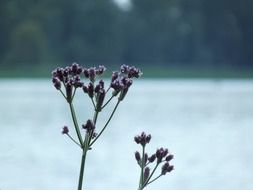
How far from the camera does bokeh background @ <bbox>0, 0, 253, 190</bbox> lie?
1023 centimetres

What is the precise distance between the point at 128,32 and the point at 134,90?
43268mm

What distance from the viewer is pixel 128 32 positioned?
272 ft

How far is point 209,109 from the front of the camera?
2370 cm

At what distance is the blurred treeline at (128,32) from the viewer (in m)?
76.7

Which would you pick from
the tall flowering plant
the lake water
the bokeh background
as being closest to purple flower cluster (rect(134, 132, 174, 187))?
the tall flowering plant

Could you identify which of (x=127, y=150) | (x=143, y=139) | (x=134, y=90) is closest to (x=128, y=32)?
(x=134, y=90)

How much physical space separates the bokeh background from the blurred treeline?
3.9 inches

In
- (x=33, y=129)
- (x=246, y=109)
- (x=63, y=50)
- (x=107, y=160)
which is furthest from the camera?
(x=63, y=50)

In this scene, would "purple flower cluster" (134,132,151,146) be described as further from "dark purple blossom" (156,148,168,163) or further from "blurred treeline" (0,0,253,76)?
"blurred treeline" (0,0,253,76)

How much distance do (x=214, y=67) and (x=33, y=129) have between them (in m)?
69.7

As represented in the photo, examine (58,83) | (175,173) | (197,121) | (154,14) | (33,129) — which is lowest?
(58,83)

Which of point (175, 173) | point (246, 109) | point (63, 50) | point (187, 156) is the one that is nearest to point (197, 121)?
point (246, 109)

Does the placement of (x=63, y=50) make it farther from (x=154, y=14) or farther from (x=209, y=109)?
(x=209, y=109)

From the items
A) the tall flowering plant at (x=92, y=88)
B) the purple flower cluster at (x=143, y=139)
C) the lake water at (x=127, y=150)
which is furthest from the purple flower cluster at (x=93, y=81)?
the lake water at (x=127, y=150)
